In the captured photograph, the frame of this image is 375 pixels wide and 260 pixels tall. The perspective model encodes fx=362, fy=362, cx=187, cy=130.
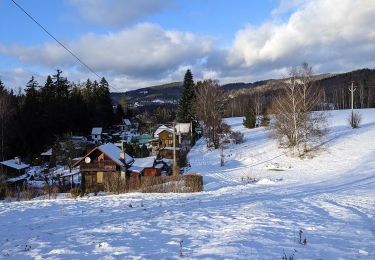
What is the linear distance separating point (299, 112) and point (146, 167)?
18268mm

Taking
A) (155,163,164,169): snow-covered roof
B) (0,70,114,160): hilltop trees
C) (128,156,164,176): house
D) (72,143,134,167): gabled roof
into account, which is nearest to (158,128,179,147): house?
(0,70,114,160): hilltop trees

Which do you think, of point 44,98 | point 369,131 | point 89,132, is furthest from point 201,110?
point 89,132

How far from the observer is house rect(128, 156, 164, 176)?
40375 mm

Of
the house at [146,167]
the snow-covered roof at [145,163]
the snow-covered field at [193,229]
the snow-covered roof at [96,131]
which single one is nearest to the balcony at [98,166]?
the house at [146,167]

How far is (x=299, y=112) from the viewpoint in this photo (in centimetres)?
4003

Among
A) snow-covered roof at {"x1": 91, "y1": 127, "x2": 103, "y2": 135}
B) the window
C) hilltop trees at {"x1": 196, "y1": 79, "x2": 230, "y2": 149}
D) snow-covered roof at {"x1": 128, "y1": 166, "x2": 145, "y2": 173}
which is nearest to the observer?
the window

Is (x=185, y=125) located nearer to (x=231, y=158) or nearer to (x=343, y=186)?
(x=231, y=158)

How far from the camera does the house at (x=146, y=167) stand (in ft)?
132

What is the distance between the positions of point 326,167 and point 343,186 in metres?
10.6

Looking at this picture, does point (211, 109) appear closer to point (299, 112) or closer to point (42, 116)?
point (299, 112)

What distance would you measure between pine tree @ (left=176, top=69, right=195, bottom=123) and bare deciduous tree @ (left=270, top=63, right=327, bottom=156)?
23.9 metres

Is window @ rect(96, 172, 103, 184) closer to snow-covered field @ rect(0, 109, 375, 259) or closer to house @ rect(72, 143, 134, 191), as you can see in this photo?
house @ rect(72, 143, 134, 191)

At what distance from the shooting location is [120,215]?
1280cm

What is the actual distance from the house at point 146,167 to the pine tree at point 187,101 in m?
21.5
